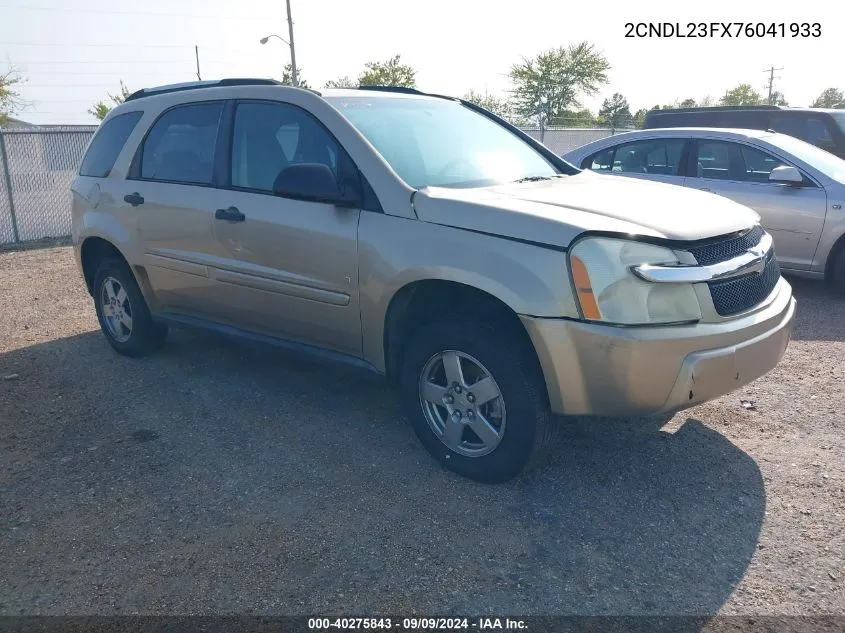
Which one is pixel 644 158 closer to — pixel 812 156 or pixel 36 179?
pixel 812 156

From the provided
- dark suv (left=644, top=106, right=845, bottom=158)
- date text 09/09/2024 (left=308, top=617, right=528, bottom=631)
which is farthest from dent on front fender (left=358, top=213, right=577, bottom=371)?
dark suv (left=644, top=106, right=845, bottom=158)

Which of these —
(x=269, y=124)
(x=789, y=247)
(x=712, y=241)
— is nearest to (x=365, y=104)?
(x=269, y=124)

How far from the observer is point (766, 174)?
766 cm

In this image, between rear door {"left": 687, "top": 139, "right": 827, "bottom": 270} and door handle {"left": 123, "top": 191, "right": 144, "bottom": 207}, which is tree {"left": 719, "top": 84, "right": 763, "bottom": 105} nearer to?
rear door {"left": 687, "top": 139, "right": 827, "bottom": 270}

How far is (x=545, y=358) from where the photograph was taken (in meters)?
3.29

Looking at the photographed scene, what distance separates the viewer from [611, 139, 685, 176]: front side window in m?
8.20

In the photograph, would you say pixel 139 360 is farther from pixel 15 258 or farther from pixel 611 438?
pixel 15 258

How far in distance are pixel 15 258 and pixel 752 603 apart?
10.6 m

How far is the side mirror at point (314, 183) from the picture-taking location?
12.7 ft

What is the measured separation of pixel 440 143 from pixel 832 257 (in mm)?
4811

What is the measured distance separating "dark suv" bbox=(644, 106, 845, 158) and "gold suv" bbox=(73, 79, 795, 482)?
6.75 metres

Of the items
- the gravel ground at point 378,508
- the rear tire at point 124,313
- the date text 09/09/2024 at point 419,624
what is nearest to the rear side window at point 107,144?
the rear tire at point 124,313

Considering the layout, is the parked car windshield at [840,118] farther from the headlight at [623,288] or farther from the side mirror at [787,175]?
the headlight at [623,288]

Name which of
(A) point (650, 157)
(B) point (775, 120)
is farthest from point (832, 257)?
(B) point (775, 120)
